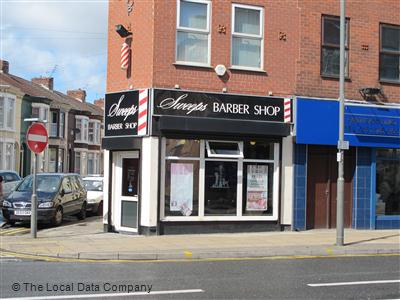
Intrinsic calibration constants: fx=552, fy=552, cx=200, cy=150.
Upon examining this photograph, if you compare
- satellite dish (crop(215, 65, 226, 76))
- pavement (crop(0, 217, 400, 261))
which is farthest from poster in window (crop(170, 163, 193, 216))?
satellite dish (crop(215, 65, 226, 76))

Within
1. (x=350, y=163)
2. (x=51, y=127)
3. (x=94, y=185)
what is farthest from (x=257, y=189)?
(x=51, y=127)

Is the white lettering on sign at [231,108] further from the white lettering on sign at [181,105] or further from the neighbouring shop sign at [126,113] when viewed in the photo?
the neighbouring shop sign at [126,113]

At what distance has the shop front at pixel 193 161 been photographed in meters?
14.9

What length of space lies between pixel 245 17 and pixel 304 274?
28.8ft

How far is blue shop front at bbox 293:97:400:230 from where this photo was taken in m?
16.5

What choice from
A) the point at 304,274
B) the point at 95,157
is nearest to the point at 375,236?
the point at 304,274

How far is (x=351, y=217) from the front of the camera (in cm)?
1733

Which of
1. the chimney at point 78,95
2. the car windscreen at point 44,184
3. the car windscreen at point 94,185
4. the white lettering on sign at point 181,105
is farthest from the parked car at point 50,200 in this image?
the chimney at point 78,95

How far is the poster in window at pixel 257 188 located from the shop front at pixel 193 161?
3 cm

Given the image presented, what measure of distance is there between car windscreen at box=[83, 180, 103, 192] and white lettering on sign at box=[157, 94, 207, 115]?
8504 mm

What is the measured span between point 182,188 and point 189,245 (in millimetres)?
2617

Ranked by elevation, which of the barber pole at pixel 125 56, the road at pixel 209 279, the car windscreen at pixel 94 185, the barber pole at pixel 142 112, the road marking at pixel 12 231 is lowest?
the road marking at pixel 12 231

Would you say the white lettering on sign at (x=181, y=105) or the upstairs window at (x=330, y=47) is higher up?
the upstairs window at (x=330, y=47)

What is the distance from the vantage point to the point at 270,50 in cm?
1641
